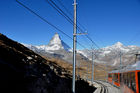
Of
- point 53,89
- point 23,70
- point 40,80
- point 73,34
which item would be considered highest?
point 73,34

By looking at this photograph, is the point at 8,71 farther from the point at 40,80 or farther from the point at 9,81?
the point at 40,80

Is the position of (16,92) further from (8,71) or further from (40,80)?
(40,80)

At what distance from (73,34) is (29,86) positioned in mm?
8506

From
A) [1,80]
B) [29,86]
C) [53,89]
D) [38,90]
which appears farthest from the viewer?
[53,89]

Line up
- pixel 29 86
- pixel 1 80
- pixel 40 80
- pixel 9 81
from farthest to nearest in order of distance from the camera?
pixel 40 80 → pixel 29 86 → pixel 9 81 → pixel 1 80

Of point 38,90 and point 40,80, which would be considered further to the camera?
point 40,80

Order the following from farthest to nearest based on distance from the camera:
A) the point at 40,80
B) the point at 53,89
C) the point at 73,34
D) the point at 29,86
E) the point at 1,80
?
the point at 73,34 < the point at 53,89 < the point at 40,80 < the point at 29,86 < the point at 1,80

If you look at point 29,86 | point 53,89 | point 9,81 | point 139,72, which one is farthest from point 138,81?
point 9,81

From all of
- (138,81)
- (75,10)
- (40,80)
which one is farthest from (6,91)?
(75,10)

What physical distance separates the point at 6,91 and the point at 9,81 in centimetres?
82

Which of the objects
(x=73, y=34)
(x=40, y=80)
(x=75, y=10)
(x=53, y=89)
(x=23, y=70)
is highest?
(x=75, y=10)

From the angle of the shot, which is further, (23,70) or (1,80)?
(23,70)

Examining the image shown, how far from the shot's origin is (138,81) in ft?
44.0

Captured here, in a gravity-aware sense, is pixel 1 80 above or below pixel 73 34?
below
